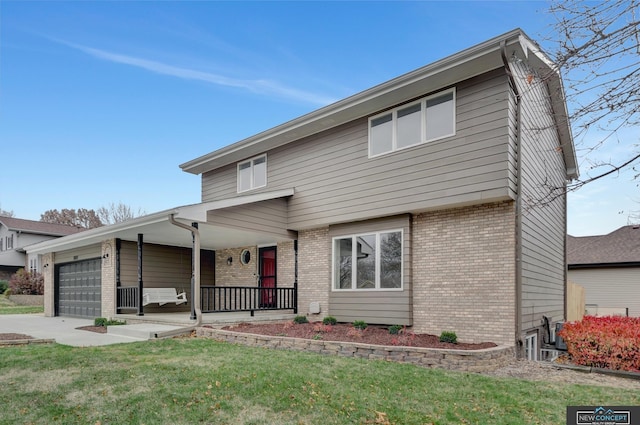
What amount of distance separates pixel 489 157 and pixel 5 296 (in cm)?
2914

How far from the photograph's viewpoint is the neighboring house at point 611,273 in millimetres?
19094

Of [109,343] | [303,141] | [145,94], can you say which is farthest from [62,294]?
[303,141]

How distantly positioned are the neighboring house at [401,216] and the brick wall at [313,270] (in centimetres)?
4

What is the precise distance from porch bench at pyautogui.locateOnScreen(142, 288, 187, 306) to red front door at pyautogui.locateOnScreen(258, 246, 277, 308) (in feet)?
8.85

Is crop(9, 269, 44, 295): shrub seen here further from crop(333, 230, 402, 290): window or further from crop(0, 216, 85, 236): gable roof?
crop(333, 230, 402, 290): window

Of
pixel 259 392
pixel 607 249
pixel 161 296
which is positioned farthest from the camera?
pixel 607 249

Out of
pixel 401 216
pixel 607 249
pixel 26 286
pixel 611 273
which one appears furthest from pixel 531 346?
pixel 26 286

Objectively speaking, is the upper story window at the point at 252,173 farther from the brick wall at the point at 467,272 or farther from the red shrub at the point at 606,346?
the red shrub at the point at 606,346

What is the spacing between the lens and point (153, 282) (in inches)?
561

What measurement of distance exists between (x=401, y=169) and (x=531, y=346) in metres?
4.94

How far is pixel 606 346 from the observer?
7.64 meters

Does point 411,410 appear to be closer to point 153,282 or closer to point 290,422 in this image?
point 290,422

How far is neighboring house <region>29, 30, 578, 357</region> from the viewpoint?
28.9 ft

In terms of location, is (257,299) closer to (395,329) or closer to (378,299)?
(378,299)
